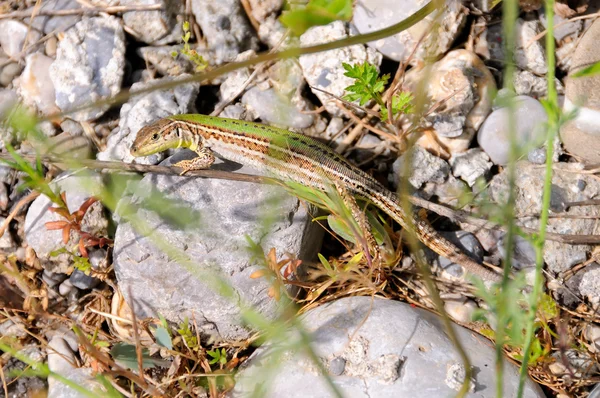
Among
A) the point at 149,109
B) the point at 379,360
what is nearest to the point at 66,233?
the point at 149,109

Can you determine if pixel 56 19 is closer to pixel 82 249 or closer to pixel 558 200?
pixel 82 249

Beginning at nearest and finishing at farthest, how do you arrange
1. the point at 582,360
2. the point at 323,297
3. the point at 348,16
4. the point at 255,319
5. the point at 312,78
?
the point at 348,16 < the point at 255,319 < the point at 582,360 < the point at 323,297 < the point at 312,78

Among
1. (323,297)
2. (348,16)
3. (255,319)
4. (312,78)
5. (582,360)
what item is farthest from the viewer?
(312,78)

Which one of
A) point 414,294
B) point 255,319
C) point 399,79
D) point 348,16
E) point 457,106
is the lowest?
point 414,294

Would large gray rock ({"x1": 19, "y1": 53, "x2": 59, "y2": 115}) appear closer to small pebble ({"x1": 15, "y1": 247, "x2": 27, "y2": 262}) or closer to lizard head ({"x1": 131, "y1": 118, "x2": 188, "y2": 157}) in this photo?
lizard head ({"x1": 131, "y1": 118, "x2": 188, "y2": 157})

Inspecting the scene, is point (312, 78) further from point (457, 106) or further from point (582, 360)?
point (582, 360)

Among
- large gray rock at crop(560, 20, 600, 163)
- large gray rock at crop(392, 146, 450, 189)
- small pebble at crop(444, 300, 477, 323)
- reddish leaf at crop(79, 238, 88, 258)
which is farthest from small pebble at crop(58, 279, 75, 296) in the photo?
large gray rock at crop(560, 20, 600, 163)

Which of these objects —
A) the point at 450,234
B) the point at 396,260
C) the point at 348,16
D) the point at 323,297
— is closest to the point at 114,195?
the point at 323,297
